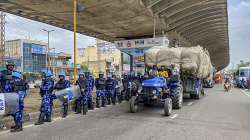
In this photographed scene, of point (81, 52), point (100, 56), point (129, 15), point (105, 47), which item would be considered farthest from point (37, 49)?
→ point (129, 15)

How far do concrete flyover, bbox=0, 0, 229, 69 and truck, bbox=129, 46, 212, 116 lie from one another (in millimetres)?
8996

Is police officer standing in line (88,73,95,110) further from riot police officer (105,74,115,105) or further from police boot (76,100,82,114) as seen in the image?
riot police officer (105,74,115,105)

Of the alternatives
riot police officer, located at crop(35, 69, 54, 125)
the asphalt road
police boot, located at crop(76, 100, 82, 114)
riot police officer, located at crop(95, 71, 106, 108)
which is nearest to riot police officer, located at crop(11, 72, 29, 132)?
the asphalt road

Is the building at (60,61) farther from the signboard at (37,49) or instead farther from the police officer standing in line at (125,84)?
the police officer standing in line at (125,84)

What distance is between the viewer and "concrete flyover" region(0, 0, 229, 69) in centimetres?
2244

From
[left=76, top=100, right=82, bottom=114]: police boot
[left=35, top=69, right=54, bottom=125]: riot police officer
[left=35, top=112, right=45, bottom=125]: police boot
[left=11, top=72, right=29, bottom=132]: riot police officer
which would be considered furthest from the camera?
[left=76, top=100, right=82, bottom=114]: police boot

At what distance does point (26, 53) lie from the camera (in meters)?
72.8

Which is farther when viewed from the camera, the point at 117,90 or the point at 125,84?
the point at 125,84

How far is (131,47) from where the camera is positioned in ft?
114

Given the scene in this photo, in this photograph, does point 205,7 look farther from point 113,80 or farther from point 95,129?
point 95,129

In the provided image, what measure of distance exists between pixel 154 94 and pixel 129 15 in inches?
625

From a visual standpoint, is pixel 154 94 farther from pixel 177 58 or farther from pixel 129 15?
pixel 129 15

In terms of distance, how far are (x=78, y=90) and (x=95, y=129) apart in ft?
11.0

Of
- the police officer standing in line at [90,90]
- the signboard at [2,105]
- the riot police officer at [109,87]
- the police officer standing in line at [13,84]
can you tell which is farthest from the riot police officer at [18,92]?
the riot police officer at [109,87]
